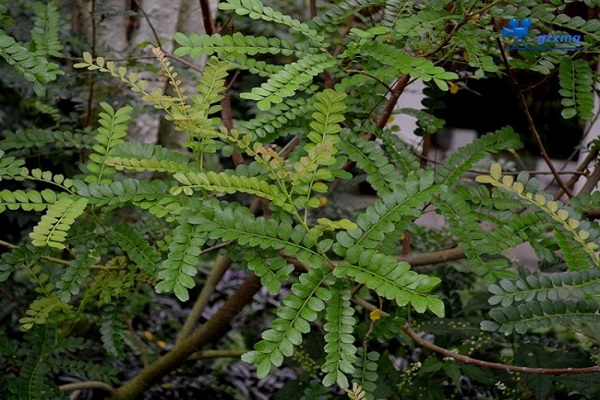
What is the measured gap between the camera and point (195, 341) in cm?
182

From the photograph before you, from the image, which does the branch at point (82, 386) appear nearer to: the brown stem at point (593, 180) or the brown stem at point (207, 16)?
the brown stem at point (207, 16)

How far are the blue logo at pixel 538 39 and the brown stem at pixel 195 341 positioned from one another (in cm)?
79

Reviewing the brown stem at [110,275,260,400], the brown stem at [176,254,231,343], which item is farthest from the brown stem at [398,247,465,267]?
the brown stem at [176,254,231,343]

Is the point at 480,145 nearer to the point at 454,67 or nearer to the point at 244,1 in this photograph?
the point at 454,67

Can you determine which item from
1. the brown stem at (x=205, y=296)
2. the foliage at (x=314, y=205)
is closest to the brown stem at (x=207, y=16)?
the foliage at (x=314, y=205)

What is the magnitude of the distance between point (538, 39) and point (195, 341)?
44.6 inches

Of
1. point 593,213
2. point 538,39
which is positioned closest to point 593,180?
point 593,213

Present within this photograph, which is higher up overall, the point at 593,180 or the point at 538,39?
the point at 538,39

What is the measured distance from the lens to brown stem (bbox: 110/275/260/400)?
171cm

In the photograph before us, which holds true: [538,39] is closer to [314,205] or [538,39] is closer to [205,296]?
[314,205]

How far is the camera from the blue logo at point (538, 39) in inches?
50.5

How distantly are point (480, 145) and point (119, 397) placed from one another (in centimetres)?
122

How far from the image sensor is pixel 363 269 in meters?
1.01

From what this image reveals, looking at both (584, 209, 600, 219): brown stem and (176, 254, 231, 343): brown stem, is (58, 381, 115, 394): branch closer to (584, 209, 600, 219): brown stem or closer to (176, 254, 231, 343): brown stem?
(176, 254, 231, 343): brown stem
